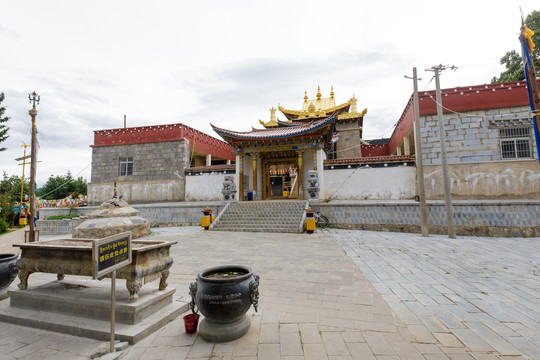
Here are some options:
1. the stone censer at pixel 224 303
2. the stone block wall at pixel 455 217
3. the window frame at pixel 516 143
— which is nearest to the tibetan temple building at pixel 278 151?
the stone block wall at pixel 455 217

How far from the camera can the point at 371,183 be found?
553 inches

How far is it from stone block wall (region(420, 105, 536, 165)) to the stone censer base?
526 inches

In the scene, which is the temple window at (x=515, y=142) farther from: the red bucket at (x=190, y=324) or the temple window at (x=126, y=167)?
the temple window at (x=126, y=167)

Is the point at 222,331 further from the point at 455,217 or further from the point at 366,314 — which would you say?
the point at 455,217

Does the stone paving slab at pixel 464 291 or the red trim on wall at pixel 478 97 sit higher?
the red trim on wall at pixel 478 97

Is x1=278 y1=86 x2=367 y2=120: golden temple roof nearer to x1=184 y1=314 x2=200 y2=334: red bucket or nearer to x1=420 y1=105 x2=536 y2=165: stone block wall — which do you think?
x1=420 y1=105 x2=536 y2=165: stone block wall

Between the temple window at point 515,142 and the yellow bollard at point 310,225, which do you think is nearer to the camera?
the yellow bollard at point 310,225

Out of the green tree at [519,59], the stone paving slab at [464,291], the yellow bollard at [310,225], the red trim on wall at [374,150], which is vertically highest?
the green tree at [519,59]

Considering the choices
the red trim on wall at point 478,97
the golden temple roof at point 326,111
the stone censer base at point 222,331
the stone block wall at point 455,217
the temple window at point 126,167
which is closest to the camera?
the stone censer base at point 222,331

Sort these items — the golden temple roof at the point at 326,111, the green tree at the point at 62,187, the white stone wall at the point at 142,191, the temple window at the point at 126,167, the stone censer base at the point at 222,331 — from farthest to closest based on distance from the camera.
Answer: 1. the green tree at the point at 62,187
2. the golden temple roof at the point at 326,111
3. the temple window at the point at 126,167
4. the white stone wall at the point at 142,191
5. the stone censer base at the point at 222,331

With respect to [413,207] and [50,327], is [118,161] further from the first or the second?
[413,207]

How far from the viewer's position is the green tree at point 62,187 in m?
27.2

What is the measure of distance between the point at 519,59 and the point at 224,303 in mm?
26885

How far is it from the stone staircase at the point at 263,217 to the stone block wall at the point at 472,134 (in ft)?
25.0
